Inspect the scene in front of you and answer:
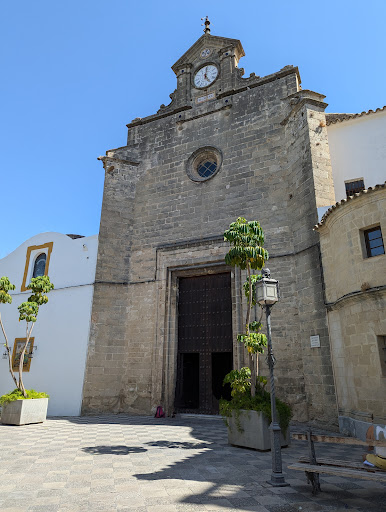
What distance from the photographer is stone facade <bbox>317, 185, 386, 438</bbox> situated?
279 inches

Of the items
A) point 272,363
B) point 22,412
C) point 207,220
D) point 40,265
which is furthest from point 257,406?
point 40,265

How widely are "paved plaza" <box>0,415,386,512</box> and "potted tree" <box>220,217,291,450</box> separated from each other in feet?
1.19

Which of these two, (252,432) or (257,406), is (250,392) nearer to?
(257,406)

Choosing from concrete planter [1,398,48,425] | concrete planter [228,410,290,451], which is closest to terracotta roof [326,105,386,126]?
concrete planter [228,410,290,451]

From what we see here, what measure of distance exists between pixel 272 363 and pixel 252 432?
6.86 feet

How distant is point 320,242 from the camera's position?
9453 mm

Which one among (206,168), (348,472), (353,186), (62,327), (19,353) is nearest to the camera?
(348,472)

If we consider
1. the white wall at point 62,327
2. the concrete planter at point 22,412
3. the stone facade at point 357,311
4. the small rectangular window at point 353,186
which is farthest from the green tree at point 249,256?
the white wall at point 62,327

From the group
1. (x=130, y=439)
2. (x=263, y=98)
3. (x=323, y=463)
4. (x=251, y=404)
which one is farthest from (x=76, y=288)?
(x=323, y=463)

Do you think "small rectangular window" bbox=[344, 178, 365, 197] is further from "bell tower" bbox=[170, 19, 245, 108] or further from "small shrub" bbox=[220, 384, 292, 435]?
"small shrub" bbox=[220, 384, 292, 435]

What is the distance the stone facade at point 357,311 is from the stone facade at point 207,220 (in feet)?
1.85

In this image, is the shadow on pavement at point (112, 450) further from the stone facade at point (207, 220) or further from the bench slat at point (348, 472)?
the stone facade at point (207, 220)

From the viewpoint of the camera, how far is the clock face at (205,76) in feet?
46.7

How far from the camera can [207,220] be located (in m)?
12.3
